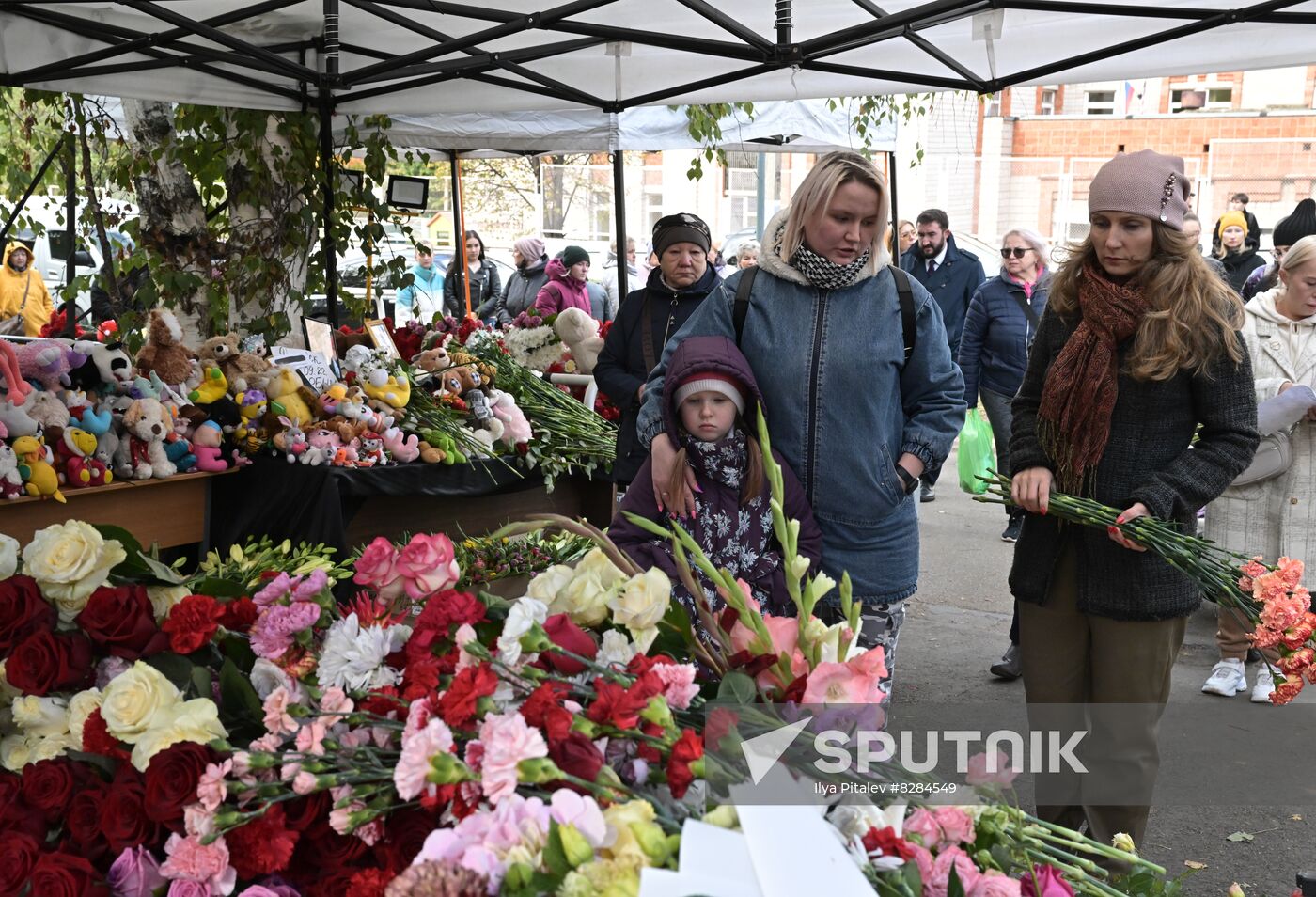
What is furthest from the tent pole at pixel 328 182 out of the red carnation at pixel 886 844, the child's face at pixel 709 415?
the red carnation at pixel 886 844

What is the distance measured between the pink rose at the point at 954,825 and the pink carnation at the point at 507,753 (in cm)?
39

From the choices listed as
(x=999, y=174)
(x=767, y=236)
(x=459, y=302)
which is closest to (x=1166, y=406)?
(x=767, y=236)

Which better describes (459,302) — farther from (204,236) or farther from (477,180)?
(477,180)

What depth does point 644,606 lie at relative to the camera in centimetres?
124

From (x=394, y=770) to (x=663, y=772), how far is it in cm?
24

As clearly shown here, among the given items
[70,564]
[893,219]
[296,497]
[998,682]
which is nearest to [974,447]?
[998,682]

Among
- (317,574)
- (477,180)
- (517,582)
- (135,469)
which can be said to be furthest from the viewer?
(477,180)

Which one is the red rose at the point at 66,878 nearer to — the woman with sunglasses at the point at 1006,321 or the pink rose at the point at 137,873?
the pink rose at the point at 137,873

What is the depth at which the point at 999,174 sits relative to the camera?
21531mm

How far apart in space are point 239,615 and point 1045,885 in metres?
0.96

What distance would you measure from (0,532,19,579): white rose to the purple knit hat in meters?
1.96

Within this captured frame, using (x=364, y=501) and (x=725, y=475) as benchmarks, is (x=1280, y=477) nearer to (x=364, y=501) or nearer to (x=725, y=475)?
(x=725, y=475)

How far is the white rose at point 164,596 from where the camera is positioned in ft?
5.24

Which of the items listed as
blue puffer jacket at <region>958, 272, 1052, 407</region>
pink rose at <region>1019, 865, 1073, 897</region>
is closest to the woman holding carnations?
pink rose at <region>1019, 865, 1073, 897</region>
